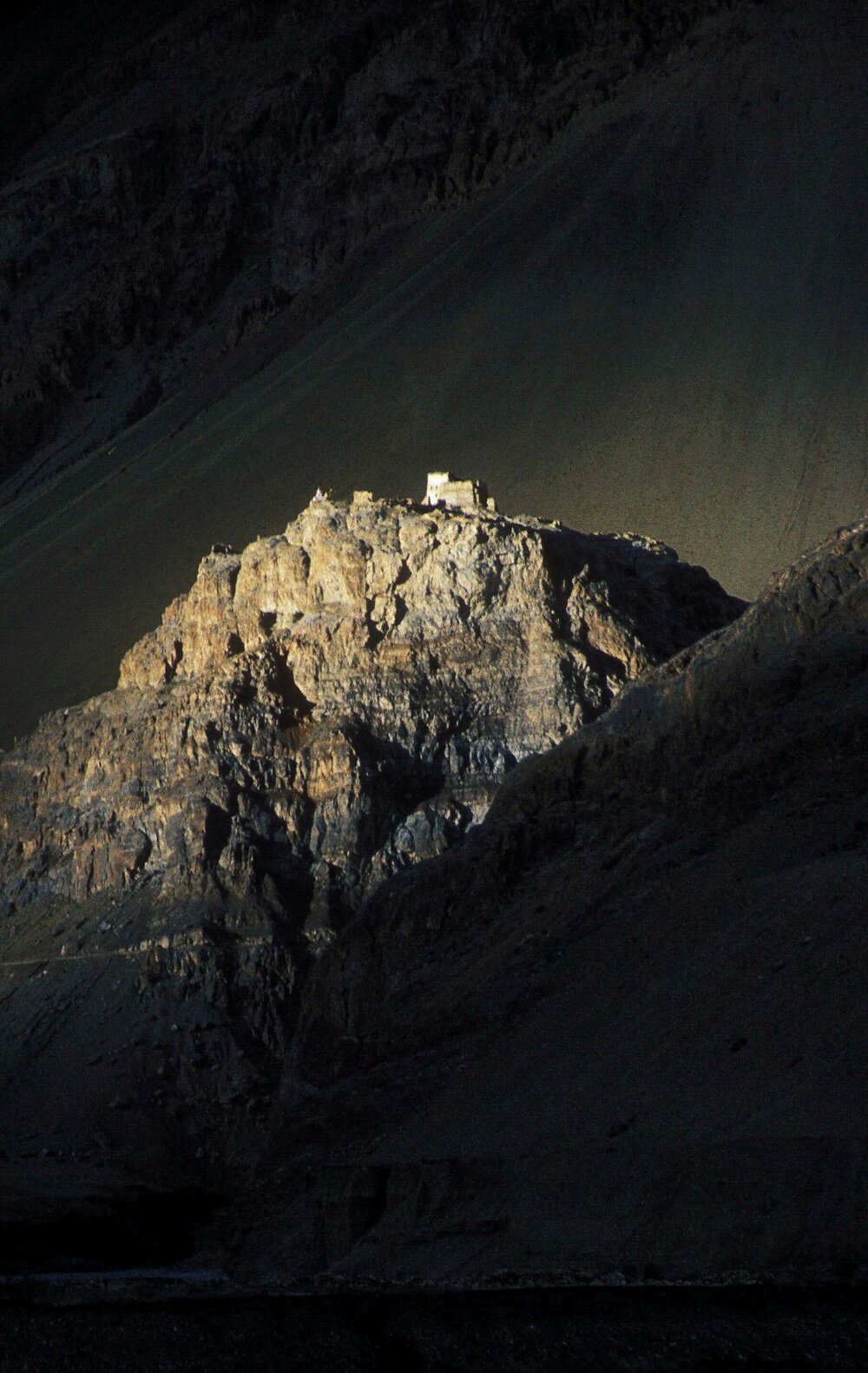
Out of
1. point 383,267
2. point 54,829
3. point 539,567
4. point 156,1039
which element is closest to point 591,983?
point 156,1039

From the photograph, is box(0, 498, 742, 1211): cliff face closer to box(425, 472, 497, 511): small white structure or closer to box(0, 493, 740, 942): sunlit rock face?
box(0, 493, 740, 942): sunlit rock face

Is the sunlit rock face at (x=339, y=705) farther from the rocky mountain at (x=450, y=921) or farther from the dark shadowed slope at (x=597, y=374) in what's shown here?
the dark shadowed slope at (x=597, y=374)

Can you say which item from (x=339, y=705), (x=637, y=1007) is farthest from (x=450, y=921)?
(x=339, y=705)

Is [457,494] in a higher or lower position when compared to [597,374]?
lower

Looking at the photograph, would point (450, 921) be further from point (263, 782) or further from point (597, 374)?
point (597, 374)

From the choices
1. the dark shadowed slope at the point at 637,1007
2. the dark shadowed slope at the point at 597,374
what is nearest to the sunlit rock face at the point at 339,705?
the dark shadowed slope at the point at 637,1007

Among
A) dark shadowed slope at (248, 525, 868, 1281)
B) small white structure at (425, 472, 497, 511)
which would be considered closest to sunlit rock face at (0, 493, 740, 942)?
small white structure at (425, 472, 497, 511)

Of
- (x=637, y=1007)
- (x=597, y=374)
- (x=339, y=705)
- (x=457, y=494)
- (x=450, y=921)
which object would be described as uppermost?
(x=597, y=374)
